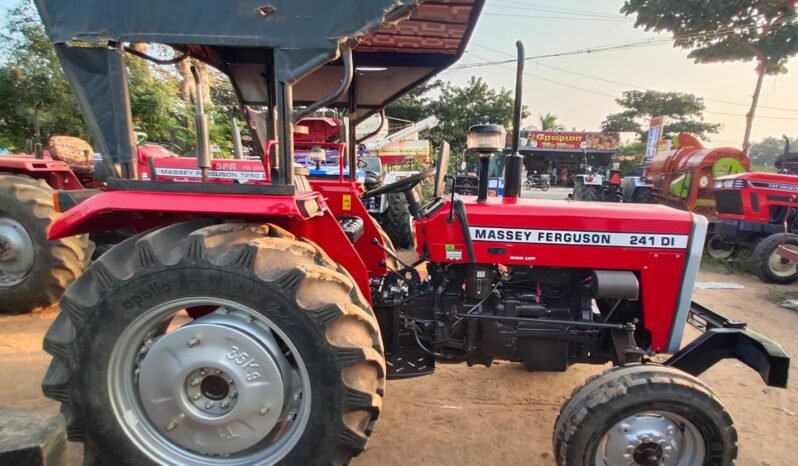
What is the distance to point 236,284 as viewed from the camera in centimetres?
169

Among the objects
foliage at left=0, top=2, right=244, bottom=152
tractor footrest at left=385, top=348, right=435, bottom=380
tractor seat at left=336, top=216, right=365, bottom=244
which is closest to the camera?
tractor footrest at left=385, top=348, right=435, bottom=380

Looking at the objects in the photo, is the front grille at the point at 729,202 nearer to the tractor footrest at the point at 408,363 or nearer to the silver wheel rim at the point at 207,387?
the tractor footrest at the point at 408,363

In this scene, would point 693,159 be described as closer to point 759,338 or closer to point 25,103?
point 759,338

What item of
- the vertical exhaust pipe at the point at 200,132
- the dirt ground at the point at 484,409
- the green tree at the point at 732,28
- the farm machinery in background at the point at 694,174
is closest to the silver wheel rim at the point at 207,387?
the vertical exhaust pipe at the point at 200,132

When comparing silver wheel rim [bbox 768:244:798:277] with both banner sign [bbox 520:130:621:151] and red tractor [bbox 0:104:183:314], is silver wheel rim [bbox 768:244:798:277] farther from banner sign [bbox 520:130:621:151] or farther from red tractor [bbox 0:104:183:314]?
banner sign [bbox 520:130:621:151]

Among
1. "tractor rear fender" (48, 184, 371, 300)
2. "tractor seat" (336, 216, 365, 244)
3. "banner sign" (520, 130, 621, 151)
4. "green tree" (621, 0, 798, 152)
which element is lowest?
"tractor seat" (336, 216, 365, 244)

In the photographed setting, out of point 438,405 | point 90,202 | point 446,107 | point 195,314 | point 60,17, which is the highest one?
point 446,107

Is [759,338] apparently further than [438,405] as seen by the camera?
No

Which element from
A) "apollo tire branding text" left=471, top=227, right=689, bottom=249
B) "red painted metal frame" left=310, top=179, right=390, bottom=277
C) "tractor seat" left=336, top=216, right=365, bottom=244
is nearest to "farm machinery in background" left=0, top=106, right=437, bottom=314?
"red painted metal frame" left=310, top=179, right=390, bottom=277

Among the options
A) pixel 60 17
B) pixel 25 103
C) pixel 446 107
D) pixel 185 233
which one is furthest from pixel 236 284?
pixel 446 107

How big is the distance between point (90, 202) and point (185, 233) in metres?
0.40

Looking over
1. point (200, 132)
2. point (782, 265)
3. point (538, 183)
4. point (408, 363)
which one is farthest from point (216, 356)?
point (538, 183)

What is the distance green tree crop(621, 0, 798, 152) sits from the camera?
46.3 ft

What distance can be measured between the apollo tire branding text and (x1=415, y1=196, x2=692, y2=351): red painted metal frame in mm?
21
